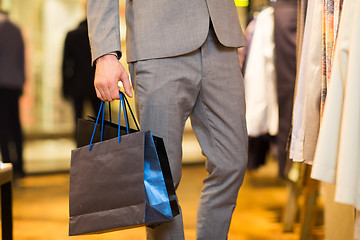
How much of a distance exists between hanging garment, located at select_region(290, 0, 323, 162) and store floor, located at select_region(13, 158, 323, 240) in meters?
0.86

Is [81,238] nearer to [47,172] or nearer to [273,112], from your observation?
[273,112]

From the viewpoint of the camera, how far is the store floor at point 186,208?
2.07 meters

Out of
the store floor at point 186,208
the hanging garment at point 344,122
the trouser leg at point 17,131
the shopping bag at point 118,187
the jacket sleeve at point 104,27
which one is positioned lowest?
the store floor at point 186,208

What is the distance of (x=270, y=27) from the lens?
7.44 feet

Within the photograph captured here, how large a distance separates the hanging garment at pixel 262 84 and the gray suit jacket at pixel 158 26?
108cm

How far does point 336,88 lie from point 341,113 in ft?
0.18

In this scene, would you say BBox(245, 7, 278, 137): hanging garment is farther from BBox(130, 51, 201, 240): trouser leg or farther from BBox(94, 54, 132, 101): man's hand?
BBox(94, 54, 132, 101): man's hand

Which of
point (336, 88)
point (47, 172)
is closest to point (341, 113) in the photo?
point (336, 88)

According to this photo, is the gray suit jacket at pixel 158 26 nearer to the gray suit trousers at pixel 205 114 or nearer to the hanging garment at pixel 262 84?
the gray suit trousers at pixel 205 114

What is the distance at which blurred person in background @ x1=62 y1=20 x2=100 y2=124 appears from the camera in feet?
11.5

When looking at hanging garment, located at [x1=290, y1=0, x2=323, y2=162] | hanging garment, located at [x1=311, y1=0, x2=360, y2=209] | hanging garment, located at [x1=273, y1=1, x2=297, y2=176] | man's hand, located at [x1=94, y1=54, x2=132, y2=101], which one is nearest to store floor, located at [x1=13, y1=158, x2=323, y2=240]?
hanging garment, located at [x1=273, y1=1, x2=297, y2=176]

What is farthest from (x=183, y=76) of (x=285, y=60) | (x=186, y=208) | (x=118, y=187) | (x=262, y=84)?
(x=186, y=208)

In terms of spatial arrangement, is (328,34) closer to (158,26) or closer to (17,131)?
(158,26)

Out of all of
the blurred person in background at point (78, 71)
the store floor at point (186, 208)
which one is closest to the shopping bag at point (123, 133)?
the store floor at point (186, 208)
